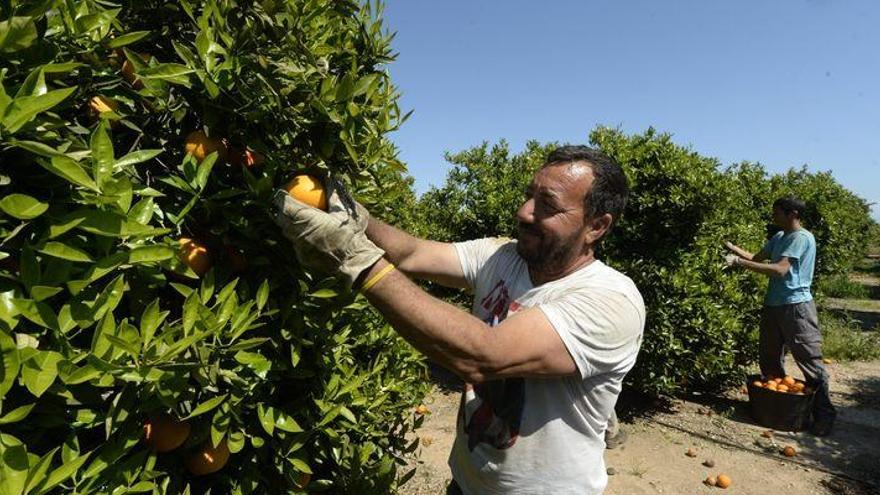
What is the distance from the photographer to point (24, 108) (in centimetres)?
93

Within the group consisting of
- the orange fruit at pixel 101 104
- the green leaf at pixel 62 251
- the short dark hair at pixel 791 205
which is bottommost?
the green leaf at pixel 62 251

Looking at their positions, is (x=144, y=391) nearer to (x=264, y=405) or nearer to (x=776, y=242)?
(x=264, y=405)

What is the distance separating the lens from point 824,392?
236 inches

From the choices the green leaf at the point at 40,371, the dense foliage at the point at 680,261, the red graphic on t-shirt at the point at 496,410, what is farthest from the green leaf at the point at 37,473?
the dense foliage at the point at 680,261

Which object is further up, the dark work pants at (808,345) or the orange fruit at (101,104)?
the orange fruit at (101,104)

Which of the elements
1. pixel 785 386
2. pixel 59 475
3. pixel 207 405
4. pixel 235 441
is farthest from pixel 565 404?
pixel 785 386

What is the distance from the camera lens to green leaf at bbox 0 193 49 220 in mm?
927

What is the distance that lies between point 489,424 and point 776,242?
558 centimetres

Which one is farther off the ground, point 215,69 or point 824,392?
point 215,69

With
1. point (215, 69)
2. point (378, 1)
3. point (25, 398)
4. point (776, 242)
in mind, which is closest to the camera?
point (25, 398)

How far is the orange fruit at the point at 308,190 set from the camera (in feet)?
4.76

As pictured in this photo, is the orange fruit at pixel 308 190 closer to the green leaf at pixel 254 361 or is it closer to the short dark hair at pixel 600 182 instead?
the green leaf at pixel 254 361

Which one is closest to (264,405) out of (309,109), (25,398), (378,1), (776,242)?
(25,398)

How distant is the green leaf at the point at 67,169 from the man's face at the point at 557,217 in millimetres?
1539
